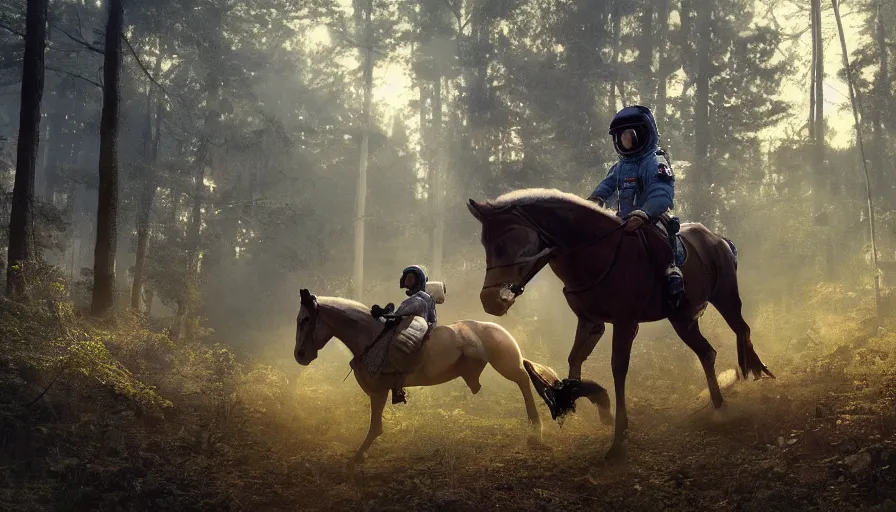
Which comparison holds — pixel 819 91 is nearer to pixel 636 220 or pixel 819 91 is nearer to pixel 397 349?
pixel 636 220

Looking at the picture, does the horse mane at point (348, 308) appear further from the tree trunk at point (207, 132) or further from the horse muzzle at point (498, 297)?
the tree trunk at point (207, 132)

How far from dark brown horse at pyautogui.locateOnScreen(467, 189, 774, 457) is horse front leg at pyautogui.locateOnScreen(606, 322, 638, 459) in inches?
0.4

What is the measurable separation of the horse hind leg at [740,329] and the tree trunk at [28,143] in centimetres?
1336

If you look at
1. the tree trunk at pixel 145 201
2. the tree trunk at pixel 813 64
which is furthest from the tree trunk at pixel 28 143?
the tree trunk at pixel 813 64

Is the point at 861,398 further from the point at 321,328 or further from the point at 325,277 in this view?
the point at 325,277

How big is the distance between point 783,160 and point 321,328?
2244 cm

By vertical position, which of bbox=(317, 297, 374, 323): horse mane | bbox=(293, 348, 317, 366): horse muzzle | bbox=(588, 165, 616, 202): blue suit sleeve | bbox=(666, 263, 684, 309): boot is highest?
bbox=(588, 165, 616, 202): blue suit sleeve

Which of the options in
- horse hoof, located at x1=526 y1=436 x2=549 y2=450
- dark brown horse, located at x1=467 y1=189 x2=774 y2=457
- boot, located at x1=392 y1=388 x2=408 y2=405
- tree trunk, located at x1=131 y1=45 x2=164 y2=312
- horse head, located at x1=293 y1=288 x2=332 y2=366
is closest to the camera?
dark brown horse, located at x1=467 y1=189 x2=774 y2=457

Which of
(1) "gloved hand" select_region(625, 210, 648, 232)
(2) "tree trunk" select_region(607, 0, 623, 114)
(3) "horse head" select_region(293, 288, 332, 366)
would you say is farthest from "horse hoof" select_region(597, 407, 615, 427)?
(2) "tree trunk" select_region(607, 0, 623, 114)

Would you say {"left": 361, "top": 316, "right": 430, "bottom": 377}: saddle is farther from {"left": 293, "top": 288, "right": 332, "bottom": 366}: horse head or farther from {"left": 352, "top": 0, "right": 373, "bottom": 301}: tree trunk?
{"left": 352, "top": 0, "right": 373, "bottom": 301}: tree trunk

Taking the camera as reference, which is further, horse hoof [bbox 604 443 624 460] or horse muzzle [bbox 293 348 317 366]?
horse muzzle [bbox 293 348 317 366]

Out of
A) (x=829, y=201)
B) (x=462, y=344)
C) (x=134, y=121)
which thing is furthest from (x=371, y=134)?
(x=462, y=344)

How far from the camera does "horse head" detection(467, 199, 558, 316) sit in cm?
533

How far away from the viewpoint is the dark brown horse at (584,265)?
17.8ft
